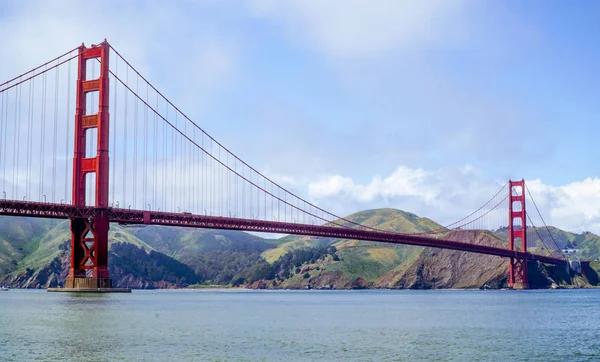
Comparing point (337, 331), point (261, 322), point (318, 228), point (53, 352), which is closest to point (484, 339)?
point (337, 331)

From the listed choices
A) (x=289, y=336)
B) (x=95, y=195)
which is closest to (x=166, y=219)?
(x=95, y=195)

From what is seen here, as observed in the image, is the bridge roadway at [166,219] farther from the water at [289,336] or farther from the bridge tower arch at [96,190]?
the water at [289,336]

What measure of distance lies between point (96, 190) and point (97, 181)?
47.9 inches

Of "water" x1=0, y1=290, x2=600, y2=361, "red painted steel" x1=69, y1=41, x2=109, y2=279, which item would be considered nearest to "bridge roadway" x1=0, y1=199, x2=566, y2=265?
"red painted steel" x1=69, y1=41, x2=109, y2=279

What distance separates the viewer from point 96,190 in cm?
9544

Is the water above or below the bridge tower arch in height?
below

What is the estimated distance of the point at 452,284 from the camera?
196000mm

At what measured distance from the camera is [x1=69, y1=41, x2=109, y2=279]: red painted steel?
94938mm

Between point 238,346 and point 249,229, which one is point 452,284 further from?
point 238,346

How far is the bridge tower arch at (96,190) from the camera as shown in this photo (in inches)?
3740

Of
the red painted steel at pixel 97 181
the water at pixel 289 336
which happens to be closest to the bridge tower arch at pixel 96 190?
the red painted steel at pixel 97 181

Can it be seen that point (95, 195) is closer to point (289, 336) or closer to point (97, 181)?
point (97, 181)

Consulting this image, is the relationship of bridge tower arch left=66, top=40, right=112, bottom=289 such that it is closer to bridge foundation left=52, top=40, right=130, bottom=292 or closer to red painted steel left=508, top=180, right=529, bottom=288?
bridge foundation left=52, top=40, right=130, bottom=292

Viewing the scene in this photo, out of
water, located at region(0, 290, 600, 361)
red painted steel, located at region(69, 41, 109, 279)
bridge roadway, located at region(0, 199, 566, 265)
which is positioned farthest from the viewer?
red painted steel, located at region(69, 41, 109, 279)
